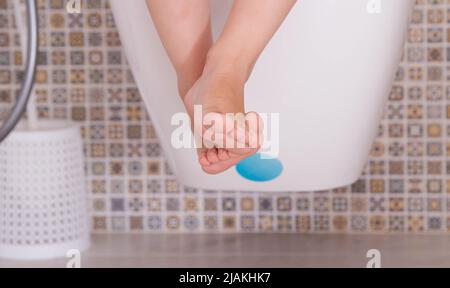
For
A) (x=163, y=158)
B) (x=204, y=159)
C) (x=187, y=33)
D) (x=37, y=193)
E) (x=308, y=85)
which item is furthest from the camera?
(x=163, y=158)

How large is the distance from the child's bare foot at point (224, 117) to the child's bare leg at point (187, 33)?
0.08 m

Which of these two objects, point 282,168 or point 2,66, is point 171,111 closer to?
point 282,168

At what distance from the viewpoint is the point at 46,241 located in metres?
1.73

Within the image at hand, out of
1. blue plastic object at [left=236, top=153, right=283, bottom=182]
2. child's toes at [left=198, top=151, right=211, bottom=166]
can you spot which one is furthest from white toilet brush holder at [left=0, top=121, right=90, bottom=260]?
child's toes at [left=198, top=151, right=211, bottom=166]

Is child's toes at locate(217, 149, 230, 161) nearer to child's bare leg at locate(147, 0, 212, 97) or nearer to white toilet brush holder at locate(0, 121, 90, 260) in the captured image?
child's bare leg at locate(147, 0, 212, 97)

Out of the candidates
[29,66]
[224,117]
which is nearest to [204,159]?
[224,117]

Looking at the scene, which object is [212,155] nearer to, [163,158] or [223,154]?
[223,154]

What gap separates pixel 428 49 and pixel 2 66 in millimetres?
862

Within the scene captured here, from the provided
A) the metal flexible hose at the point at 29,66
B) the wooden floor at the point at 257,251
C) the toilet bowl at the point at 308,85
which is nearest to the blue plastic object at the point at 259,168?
the toilet bowl at the point at 308,85

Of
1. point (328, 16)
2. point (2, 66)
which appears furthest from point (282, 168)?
point (2, 66)

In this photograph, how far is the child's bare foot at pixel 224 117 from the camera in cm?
106

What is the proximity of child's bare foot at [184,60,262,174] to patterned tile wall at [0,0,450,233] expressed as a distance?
708mm

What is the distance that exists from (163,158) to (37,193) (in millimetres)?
286

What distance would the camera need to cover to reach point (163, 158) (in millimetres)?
1893
